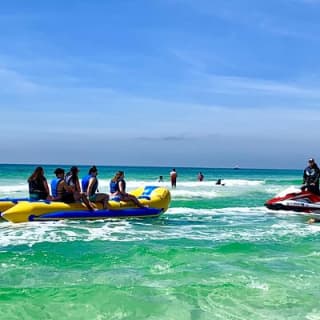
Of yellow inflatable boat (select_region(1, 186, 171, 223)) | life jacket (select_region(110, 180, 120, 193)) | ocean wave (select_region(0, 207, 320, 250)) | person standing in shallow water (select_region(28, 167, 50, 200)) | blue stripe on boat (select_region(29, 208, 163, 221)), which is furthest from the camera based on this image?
life jacket (select_region(110, 180, 120, 193))

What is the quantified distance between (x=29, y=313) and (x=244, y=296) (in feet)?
7.52

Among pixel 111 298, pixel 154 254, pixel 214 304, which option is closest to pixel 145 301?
pixel 111 298

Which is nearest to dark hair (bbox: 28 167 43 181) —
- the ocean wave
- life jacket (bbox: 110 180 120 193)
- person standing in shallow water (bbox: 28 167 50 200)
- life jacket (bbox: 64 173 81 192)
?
person standing in shallow water (bbox: 28 167 50 200)

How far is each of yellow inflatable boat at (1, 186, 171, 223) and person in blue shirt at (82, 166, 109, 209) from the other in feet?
0.49

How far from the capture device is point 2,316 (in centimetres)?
464

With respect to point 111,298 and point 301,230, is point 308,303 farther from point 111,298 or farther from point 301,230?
point 301,230

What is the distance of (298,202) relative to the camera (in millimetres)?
13492

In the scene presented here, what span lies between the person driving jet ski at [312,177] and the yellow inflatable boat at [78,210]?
418 cm

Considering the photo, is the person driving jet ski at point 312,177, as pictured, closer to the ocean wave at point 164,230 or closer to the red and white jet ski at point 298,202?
the red and white jet ski at point 298,202

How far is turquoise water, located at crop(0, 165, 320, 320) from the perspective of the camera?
4895 millimetres

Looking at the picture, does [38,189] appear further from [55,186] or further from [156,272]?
[156,272]

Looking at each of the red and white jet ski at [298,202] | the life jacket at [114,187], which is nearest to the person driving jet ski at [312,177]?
the red and white jet ski at [298,202]

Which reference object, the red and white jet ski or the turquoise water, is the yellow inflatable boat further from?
the red and white jet ski

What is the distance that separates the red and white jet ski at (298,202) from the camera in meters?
13.3
